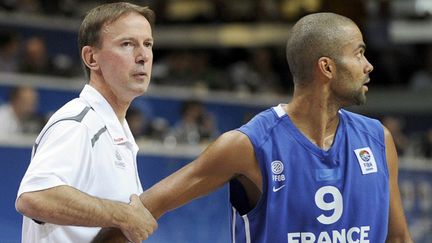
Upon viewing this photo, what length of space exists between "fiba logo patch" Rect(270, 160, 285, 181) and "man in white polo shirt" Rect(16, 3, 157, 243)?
0.51 m

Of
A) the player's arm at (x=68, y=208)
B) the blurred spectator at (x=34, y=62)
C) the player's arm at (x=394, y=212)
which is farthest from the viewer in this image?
the blurred spectator at (x=34, y=62)

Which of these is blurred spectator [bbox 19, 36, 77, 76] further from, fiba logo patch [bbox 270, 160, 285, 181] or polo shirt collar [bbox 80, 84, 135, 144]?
fiba logo patch [bbox 270, 160, 285, 181]

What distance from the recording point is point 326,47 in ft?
11.6

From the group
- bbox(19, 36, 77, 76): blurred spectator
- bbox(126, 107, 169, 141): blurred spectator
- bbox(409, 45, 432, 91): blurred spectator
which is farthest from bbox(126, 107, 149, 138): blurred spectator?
bbox(409, 45, 432, 91): blurred spectator

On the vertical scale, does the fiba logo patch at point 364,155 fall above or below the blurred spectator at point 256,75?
below

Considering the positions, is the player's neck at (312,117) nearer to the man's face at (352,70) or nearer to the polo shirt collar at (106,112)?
the man's face at (352,70)

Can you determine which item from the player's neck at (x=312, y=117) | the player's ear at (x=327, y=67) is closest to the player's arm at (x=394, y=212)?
the player's neck at (x=312, y=117)

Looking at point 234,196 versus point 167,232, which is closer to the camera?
point 234,196

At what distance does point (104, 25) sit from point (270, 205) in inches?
36.1

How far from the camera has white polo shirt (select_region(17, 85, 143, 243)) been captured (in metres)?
3.07

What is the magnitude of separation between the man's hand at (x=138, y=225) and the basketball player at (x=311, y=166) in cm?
15

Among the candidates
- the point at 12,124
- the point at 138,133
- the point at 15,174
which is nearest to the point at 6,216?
the point at 15,174

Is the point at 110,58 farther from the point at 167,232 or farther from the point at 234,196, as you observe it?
the point at 167,232

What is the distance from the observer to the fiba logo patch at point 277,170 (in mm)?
3434
